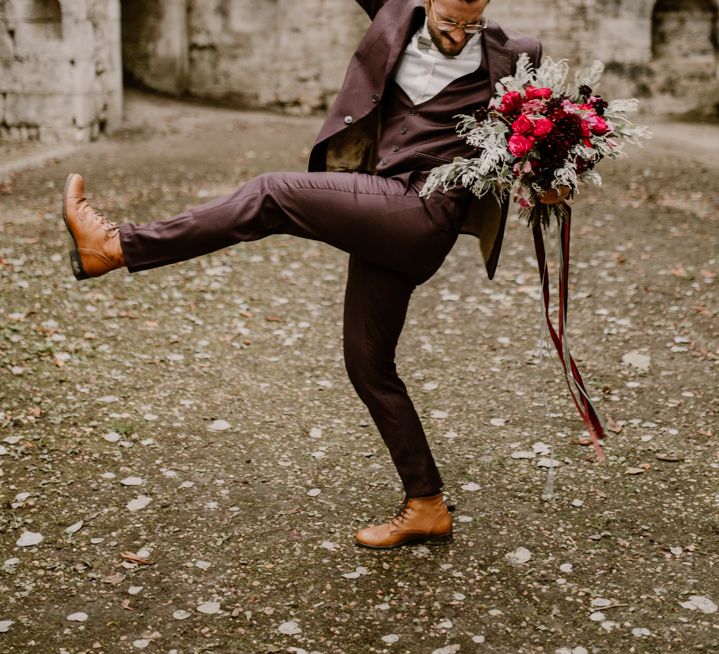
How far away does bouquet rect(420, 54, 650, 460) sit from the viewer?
3.38m

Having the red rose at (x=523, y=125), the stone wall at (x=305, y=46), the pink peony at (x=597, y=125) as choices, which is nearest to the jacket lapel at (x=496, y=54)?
the red rose at (x=523, y=125)

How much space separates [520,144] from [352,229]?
679 mm

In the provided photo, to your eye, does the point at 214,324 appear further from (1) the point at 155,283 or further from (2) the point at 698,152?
(2) the point at 698,152

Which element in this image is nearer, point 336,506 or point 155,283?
point 336,506

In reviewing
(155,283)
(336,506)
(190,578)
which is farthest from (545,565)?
(155,283)

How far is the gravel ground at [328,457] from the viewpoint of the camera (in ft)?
12.0

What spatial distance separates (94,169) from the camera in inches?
401

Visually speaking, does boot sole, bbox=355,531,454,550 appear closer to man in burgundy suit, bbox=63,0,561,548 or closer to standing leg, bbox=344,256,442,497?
standing leg, bbox=344,256,442,497

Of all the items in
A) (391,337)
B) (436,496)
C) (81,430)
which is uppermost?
(391,337)

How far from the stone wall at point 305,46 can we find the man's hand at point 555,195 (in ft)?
29.6

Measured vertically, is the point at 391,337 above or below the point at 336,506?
above

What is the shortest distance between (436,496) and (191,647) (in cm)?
121

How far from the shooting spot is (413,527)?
4055 mm

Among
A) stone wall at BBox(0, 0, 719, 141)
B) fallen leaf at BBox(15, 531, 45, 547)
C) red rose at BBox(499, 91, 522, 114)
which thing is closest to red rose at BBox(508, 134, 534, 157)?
red rose at BBox(499, 91, 522, 114)
